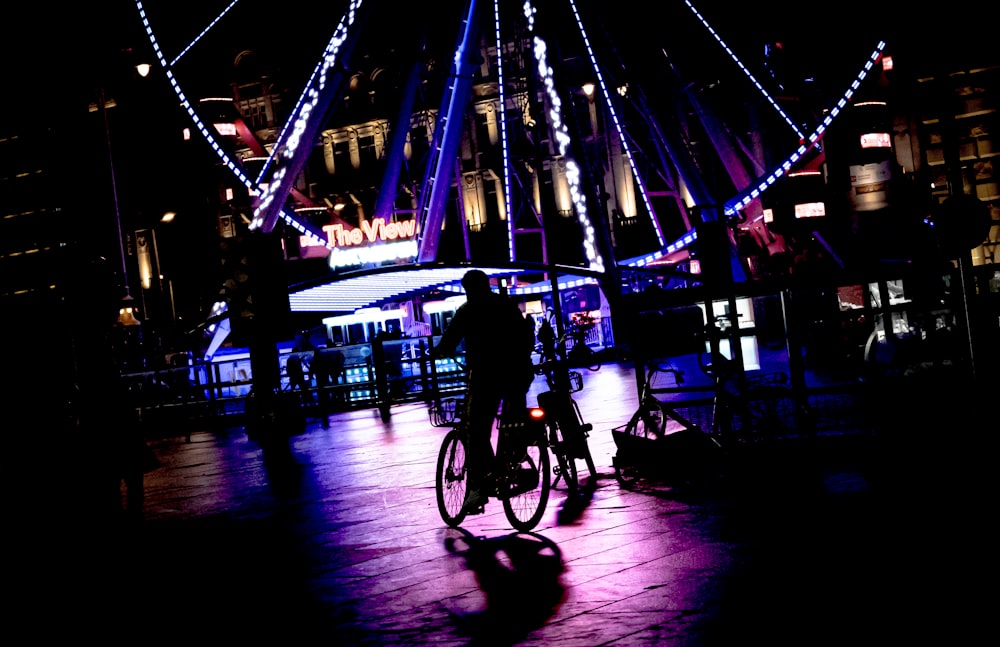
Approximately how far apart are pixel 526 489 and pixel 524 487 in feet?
0.07

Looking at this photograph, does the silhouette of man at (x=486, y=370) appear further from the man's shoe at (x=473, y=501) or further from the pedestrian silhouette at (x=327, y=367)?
the pedestrian silhouette at (x=327, y=367)

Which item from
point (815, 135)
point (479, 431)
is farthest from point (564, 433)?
point (815, 135)

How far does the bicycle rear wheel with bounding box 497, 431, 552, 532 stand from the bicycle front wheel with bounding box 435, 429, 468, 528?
18.4 inches

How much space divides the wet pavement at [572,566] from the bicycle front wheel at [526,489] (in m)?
0.15

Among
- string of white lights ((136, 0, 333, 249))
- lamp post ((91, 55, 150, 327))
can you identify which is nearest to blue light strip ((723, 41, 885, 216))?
string of white lights ((136, 0, 333, 249))

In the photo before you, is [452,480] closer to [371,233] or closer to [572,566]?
[572,566]

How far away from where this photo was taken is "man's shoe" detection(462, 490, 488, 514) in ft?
26.8

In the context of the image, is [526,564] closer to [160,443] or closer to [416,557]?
[416,557]

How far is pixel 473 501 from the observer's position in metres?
8.17

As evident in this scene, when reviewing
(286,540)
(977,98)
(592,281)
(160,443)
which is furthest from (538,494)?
(977,98)

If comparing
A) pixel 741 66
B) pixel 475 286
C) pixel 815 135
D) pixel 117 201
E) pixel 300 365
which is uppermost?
pixel 117 201

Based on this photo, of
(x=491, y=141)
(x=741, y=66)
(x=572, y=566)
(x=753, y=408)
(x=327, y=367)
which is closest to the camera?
(x=572, y=566)

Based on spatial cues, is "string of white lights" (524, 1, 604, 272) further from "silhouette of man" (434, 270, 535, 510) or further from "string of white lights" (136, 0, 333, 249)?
"silhouette of man" (434, 270, 535, 510)

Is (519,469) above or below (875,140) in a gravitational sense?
below
